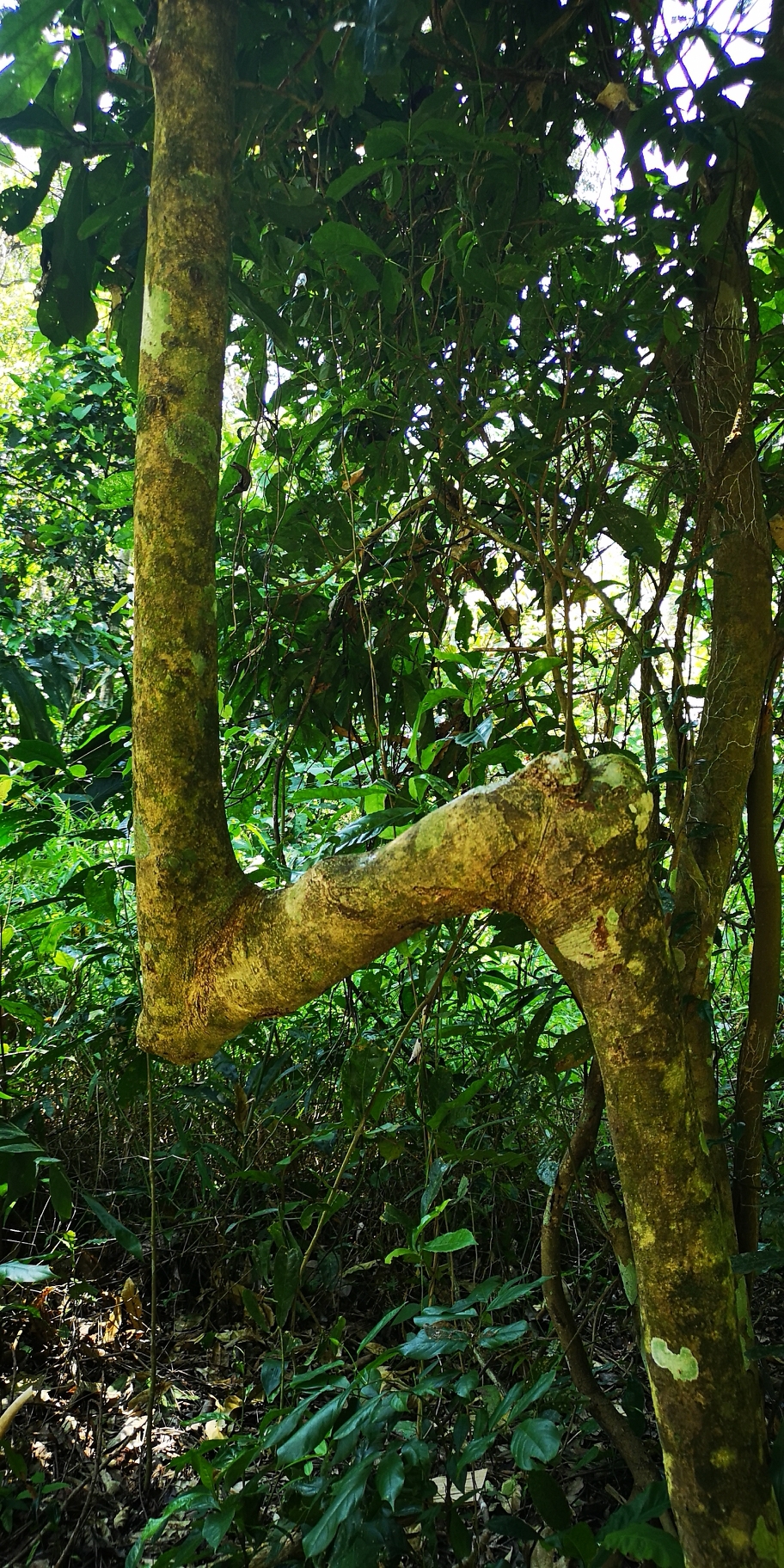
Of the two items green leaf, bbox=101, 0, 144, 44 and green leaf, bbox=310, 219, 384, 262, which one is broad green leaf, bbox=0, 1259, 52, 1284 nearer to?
green leaf, bbox=310, 219, 384, 262

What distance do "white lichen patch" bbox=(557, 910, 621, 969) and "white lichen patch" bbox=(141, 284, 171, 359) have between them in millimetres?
718

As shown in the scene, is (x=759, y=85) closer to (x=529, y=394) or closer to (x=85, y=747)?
(x=529, y=394)

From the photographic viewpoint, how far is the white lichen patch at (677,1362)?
867 millimetres

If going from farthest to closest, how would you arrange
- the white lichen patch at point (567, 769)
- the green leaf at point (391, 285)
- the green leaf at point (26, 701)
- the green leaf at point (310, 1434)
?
1. the green leaf at point (26, 701)
2. the green leaf at point (391, 285)
3. the green leaf at point (310, 1434)
4. the white lichen patch at point (567, 769)

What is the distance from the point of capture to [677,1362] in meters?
0.87

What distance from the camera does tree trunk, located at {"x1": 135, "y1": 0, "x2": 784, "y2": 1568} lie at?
0.84 meters

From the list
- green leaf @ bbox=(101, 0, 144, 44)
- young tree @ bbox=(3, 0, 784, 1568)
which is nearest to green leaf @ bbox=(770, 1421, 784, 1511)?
young tree @ bbox=(3, 0, 784, 1568)

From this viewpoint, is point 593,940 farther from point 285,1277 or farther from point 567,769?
point 285,1277

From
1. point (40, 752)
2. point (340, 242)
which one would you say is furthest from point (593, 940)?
point (40, 752)

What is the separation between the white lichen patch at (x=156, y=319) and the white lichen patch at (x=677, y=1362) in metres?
1.09

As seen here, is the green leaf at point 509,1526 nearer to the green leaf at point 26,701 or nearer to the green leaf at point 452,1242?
the green leaf at point 452,1242

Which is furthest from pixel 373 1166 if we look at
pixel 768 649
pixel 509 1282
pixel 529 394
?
pixel 529 394

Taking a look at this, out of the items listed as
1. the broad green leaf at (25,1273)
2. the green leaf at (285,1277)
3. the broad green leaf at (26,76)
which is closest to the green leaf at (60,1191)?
the broad green leaf at (25,1273)

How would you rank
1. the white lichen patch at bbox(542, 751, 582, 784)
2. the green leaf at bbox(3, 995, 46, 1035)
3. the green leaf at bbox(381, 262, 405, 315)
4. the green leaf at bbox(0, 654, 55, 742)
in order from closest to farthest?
the white lichen patch at bbox(542, 751, 582, 784)
the green leaf at bbox(381, 262, 405, 315)
the green leaf at bbox(3, 995, 46, 1035)
the green leaf at bbox(0, 654, 55, 742)
